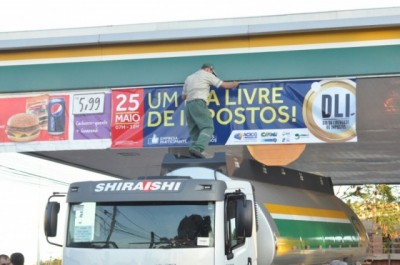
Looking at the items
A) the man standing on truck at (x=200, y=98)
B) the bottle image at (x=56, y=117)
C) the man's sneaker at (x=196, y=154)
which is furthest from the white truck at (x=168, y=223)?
the bottle image at (x=56, y=117)

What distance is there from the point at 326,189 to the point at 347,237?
1.22 meters

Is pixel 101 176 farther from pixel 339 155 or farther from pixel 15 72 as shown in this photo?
pixel 15 72

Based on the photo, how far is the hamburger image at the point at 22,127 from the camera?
43.8 feet

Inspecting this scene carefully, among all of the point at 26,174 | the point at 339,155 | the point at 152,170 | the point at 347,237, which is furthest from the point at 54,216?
the point at 26,174

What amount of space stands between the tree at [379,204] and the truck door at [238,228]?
27.0 meters

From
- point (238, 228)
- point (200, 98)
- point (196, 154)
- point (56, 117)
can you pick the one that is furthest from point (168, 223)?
point (56, 117)

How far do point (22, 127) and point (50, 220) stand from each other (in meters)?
4.74

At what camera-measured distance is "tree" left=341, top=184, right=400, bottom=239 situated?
3532 cm

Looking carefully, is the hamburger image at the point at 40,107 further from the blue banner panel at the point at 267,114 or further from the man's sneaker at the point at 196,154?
the man's sneaker at the point at 196,154

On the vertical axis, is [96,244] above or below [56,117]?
below

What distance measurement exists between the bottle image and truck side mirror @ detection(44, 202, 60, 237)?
4.29m

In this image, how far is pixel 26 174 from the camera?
78.7ft

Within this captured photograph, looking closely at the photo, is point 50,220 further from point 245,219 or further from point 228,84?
point 228,84

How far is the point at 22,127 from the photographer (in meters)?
13.4
